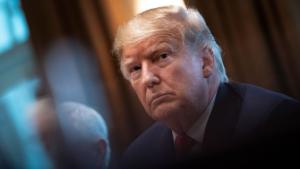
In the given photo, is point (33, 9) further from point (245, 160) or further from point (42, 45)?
point (245, 160)

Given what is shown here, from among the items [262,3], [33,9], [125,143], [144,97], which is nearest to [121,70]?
[144,97]

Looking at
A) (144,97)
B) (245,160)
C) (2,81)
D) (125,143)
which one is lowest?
(245,160)

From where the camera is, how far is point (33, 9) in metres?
1.59

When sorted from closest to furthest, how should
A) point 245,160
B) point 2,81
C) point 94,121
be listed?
point 245,160
point 94,121
point 2,81

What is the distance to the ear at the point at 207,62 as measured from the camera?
1438 millimetres

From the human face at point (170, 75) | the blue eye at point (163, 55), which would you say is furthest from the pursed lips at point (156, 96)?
the blue eye at point (163, 55)

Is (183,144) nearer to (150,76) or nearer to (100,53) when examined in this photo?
(150,76)

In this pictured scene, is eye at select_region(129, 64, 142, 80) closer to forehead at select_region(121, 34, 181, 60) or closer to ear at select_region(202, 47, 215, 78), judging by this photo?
forehead at select_region(121, 34, 181, 60)

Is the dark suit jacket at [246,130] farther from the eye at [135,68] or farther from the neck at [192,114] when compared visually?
the eye at [135,68]

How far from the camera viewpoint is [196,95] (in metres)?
1.45

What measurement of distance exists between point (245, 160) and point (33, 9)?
0.81m

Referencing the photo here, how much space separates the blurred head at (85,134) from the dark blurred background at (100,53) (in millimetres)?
26

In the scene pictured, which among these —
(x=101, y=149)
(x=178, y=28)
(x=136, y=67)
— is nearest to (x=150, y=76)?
(x=136, y=67)

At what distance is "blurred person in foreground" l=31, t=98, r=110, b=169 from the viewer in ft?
5.06
